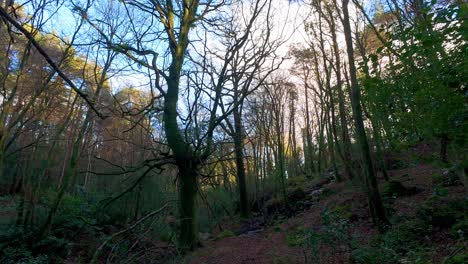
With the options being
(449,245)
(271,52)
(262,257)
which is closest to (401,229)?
(449,245)

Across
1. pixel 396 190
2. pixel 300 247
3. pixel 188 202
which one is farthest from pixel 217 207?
pixel 188 202

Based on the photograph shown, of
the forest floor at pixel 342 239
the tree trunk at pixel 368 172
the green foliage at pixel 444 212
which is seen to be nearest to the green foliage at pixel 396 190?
the forest floor at pixel 342 239

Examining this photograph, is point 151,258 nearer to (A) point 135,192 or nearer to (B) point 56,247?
(B) point 56,247

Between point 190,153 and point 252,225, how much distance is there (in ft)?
33.2

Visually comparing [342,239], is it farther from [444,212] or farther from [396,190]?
[396,190]

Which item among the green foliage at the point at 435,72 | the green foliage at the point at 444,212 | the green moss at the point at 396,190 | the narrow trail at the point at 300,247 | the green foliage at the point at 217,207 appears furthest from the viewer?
the green foliage at the point at 217,207

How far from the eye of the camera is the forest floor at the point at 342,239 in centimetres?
550

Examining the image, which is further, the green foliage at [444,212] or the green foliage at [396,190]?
the green foliage at [396,190]

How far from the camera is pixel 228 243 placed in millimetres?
11031

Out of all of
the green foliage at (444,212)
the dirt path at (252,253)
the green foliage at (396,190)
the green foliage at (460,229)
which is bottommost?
the dirt path at (252,253)

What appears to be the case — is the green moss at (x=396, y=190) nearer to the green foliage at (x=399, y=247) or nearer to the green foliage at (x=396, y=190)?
the green foliage at (x=396, y=190)

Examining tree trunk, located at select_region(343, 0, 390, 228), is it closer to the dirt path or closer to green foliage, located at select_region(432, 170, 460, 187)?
green foliage, located at select_region(432, 170, 460, 187)

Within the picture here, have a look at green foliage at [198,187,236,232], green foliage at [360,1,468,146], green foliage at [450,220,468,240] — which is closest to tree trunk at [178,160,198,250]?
green foliage at [360,1,468,146]

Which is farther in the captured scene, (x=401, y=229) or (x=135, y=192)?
(x=135, y=192)
